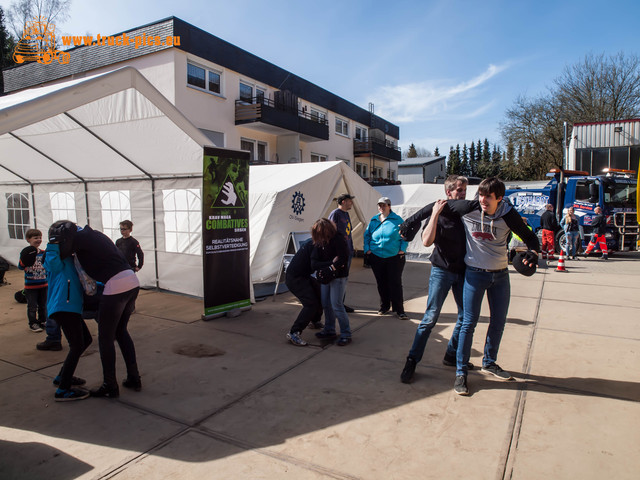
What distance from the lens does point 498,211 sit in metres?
3.48

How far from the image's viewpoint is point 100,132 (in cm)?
642

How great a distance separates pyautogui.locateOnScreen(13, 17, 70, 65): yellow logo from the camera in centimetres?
1952

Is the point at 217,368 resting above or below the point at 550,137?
below

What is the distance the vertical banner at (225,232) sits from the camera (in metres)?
5.85

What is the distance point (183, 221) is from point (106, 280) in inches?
158

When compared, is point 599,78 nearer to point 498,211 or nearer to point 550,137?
point 550,137

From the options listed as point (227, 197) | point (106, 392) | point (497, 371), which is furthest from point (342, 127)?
point (106, 392)

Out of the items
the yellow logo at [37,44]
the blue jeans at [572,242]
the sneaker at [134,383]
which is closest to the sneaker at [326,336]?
the sneaker at [134,383]

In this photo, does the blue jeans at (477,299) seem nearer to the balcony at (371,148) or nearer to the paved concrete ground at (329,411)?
the paved concrete ground at (329,411)

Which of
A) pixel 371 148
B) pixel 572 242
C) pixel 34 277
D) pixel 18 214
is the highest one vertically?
pixel 371 148

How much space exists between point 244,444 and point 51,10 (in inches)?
1463

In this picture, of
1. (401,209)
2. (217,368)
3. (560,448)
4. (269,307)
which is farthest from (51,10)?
(560,448)

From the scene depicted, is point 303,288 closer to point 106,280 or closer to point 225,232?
point 225,232

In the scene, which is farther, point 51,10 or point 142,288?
point 51,10
